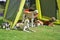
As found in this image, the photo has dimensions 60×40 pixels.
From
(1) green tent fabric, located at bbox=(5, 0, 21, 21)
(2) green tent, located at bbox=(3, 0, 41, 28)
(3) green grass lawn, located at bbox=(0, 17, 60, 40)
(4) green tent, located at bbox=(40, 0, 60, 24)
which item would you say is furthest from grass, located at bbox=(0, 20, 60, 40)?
(4) green tent, located at bbox=(40, 0, 60, 24)

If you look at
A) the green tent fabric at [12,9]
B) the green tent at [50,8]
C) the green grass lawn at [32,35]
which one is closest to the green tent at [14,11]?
the green tent fabric at [12,9]

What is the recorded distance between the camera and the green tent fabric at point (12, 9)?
21.0 ft

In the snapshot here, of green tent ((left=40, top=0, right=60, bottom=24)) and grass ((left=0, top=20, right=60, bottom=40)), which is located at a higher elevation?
green tent ((left=40, top=0, right=60, bottom=24))

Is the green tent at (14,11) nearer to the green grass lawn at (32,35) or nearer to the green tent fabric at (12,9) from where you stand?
the green tent fabric at (12,9)

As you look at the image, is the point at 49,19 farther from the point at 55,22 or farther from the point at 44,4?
the point at 44,4

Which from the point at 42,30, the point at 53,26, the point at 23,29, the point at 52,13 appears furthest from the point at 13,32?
the point at 52,13

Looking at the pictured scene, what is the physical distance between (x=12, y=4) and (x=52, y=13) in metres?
1.48

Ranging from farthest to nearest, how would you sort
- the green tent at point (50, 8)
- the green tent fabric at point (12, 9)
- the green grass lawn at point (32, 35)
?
the green tent at point (50, 8) < the green tent fabric at point (12, 9) < the green grass lawn at point (32, 35)

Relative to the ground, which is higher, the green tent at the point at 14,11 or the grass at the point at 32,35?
the green tent at the point at 14,11

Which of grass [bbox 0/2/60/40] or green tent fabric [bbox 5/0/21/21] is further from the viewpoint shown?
green tent fabric [bbox 5/0/21/21]

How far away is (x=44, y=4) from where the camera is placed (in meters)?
7.73

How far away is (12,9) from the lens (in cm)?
667

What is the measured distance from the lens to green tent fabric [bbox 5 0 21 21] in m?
6.39

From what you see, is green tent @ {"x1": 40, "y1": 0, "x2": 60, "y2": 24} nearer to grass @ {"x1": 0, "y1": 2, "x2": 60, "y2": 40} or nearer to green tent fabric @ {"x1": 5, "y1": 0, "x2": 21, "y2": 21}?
grass @ {"x1": 0, "y1": 2, "x2": 60, "y2": 40}
